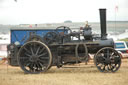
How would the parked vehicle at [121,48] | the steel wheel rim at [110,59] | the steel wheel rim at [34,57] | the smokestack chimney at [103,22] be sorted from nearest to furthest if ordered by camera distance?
the steel wheel rim at [110,59]
the steel wheel rim at [34,57]
the smokestack chimney at [103,22]
the parked vehicle at [121,48]

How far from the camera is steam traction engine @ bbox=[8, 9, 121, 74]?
14570 millimetres

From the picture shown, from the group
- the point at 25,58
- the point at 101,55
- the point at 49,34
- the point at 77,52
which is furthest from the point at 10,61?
A: the point at 101,55

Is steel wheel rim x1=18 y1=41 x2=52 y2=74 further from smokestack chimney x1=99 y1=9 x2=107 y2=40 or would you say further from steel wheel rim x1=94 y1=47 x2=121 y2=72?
smokestack chimney x1=99 y1=9 x2=107 y2=40

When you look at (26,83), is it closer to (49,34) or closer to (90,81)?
(90,81)

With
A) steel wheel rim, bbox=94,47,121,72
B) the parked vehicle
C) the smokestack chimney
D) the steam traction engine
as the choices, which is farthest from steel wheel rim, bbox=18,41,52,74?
the parked vehicle

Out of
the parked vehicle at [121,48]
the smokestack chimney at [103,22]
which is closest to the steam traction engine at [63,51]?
the smokestack chimney at [103,22]

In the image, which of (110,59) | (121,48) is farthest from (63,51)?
(121,48)

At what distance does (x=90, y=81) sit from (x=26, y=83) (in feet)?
7.33

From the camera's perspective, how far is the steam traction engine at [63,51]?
14570 mm

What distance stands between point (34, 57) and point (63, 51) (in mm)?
1361

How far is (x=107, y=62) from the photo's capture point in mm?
14516

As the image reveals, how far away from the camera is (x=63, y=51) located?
15008mm

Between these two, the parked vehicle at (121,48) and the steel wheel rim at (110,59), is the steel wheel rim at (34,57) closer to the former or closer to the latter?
the steel wheel rim at (110,59)

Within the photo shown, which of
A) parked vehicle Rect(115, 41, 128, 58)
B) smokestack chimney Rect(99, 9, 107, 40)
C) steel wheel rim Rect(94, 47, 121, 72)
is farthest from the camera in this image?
parked vehicle Rect(115, 41, 128, 58)
